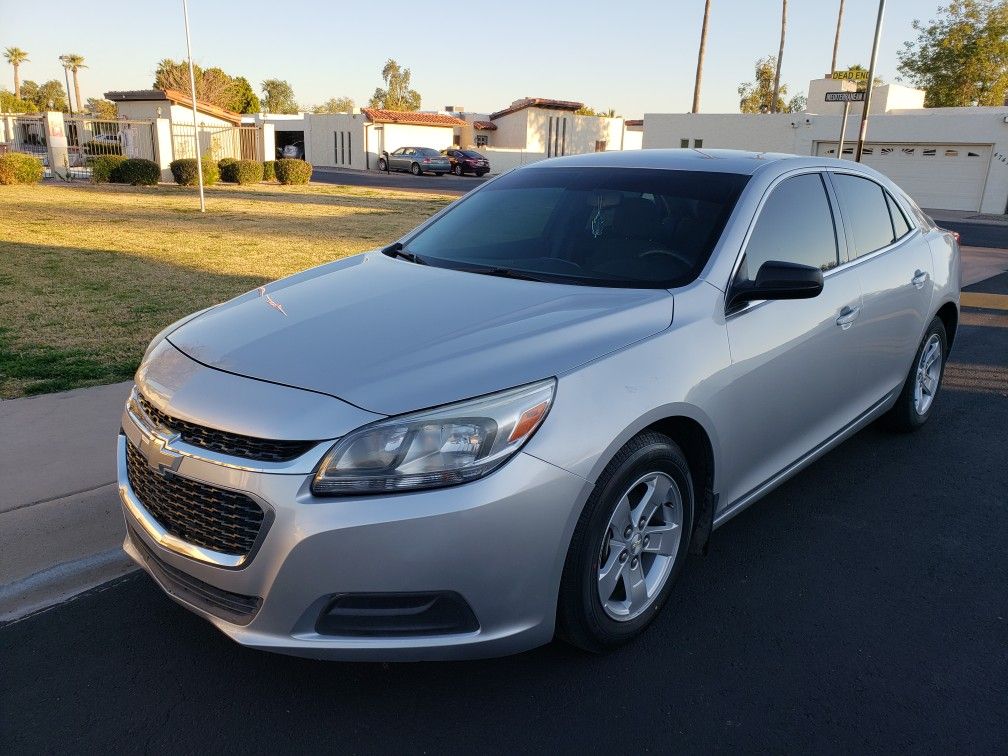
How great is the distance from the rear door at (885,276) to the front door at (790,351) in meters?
0.17

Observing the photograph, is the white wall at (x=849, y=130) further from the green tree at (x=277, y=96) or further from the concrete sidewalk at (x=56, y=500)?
the green tree at (x=277, y=96)

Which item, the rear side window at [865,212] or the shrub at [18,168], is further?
the shrub at [18,168]

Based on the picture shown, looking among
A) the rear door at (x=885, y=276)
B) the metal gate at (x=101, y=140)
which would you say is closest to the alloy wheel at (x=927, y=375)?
the rear door at (x=885, y=276)

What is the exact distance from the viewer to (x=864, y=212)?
4.55m

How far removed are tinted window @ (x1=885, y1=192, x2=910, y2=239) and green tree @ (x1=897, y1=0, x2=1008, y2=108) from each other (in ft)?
182

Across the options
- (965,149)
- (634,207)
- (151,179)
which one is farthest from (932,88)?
(634,207)

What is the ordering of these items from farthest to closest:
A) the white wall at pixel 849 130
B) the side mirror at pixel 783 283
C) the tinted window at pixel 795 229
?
the white wall at pixel 849 130, the tinted window at pixel 795 229, the side mirror at pixel 783 283

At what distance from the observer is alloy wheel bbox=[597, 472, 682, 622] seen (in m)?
2.89

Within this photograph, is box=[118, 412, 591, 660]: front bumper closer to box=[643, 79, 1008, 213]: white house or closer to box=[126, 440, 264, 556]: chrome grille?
box=[126, 440, 264, 556]: chrome grille

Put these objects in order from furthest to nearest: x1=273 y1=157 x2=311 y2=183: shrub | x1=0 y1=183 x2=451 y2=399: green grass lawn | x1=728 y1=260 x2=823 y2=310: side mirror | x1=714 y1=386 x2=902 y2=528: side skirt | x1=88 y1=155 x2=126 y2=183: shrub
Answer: x1=273 y1=157 x2=311 y2=183: shrub
x1=88 y1=155 x2=126 y2=183: shrub
x1=0 y1=183 x2=451 y2=399: green grass lawn
x1=714 y1=386 x2=902 y2=528: side skirt
x1=728 y1=260 x2=823 y2=310: side mirror

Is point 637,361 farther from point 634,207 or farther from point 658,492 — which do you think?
point 634,207

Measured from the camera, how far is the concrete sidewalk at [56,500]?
3506 mm

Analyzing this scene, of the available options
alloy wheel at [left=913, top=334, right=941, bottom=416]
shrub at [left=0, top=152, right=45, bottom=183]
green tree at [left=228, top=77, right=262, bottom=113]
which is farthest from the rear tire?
green tree at [left=228, top=77, right=262, bottom=113]

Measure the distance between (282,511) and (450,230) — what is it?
7.38ft
